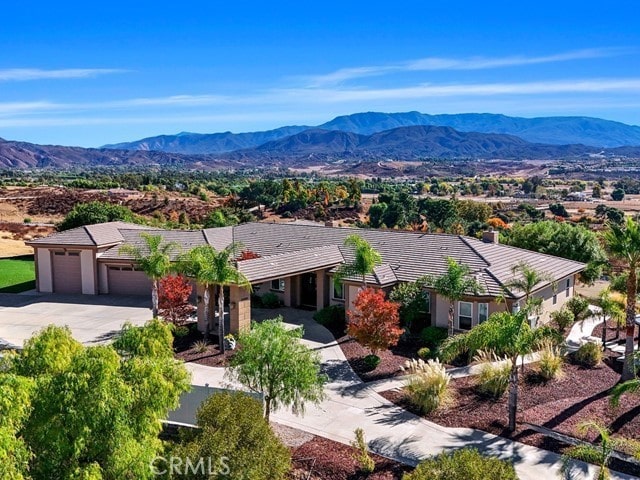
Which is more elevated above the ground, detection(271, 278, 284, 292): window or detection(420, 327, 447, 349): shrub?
detection(271, 278, 284, 292): window

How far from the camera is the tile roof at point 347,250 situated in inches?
1049

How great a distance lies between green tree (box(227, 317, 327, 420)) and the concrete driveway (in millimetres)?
11308

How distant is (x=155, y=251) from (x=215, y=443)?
13724mm

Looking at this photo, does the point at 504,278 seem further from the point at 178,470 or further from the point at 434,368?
the point at 178,470

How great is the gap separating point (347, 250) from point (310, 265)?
3.09m

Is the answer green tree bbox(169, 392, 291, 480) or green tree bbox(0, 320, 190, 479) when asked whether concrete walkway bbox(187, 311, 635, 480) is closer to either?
green tree bbox(169, 392, 291, 480)

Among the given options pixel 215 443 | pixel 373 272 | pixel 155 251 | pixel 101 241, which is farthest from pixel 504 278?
pixel 101 241

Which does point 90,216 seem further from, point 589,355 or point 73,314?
point 589,355

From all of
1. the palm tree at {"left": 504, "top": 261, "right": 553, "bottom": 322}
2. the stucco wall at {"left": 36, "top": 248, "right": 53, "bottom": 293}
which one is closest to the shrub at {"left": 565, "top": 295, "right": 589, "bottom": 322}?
the palm tree at {"left": 504, "top": 261, "right": 553, "bottom": 322}

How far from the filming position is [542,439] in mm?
16250

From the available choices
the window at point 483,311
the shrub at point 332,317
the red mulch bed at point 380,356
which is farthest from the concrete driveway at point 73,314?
the window at point 483,311

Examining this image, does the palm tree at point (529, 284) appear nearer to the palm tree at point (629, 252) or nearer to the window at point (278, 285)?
the palm tree at point (629, 252)

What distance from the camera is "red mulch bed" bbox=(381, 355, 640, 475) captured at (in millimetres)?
16703

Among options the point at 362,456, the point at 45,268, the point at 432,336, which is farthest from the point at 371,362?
the point at 45,268
